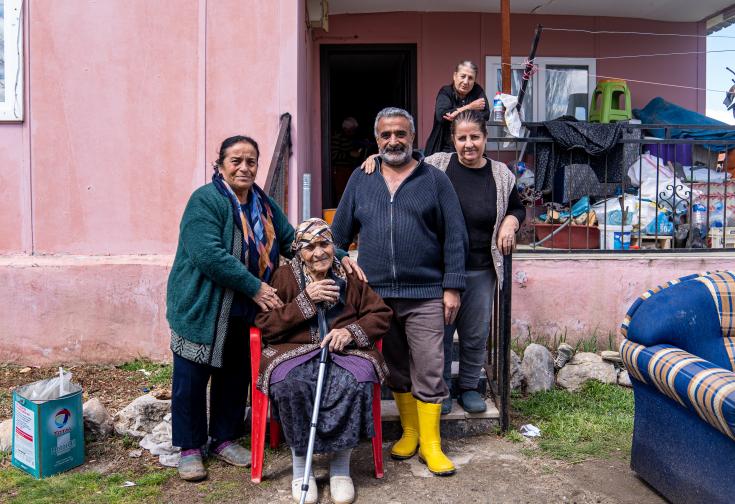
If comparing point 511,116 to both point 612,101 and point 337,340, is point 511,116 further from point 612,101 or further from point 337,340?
point 337,340

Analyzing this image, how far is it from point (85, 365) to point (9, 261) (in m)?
1.00

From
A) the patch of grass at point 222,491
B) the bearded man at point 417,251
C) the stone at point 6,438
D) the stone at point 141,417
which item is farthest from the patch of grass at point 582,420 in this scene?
the stone at point 6,438

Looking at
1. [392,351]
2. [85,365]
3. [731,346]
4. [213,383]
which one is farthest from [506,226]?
[85,365]

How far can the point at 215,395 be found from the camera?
3506 millimetres

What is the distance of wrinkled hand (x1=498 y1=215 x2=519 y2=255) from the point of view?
365cm

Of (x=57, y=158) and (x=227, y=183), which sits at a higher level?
(x=57, y=158)

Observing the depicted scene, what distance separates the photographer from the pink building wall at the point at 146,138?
208 inches

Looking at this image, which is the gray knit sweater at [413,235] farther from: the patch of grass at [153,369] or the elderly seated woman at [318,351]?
the patch of grass at [153,369]

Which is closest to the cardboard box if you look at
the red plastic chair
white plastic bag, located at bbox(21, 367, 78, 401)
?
white plastic bag, located at bbox(21, 367, 78, 401)

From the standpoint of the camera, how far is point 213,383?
3.49 metres

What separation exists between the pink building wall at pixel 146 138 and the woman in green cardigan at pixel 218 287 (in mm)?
1988

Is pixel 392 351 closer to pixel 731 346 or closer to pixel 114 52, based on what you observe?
pixel 731 346

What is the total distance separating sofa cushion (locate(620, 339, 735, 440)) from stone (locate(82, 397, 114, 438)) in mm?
2822

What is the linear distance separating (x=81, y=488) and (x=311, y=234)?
5.42 ft
